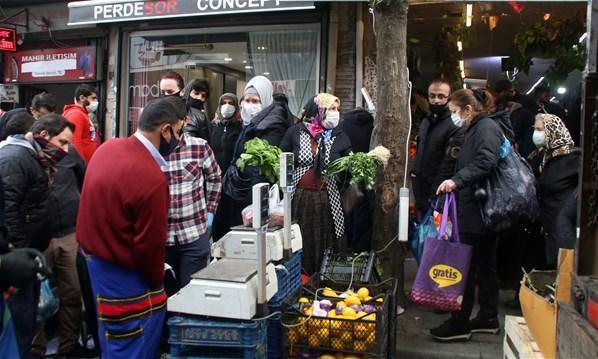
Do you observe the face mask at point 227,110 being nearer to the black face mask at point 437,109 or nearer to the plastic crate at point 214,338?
the black face mask at point 437,109

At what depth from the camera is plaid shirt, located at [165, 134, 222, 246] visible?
4141mm

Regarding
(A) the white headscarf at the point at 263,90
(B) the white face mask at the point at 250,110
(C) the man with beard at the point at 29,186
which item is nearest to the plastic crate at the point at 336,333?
(C) the man with beard at the point at 29,186

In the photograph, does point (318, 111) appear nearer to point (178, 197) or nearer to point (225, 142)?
point (225, 142)

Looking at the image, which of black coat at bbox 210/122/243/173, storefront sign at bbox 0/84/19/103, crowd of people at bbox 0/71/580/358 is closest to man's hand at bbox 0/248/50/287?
crowd of people at bbox 0/71/580/358

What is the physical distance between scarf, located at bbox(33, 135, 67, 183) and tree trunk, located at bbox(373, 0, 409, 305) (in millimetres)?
2759

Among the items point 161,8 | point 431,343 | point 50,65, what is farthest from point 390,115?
point 50,65

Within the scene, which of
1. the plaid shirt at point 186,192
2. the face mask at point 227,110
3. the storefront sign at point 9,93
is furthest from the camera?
the storefront sign at point 9,93

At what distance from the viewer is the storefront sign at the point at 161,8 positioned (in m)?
6.92

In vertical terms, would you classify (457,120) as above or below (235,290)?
above

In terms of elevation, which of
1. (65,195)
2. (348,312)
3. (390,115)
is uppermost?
(390,115)

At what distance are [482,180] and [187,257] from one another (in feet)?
8.13

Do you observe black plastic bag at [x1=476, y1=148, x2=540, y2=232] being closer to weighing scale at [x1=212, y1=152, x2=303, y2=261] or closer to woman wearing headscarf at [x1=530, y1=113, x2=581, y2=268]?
woman wearing headscarf at [x1=530, y1=113, x2=581, y2=268]

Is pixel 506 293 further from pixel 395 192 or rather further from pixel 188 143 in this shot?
pixel 188 143

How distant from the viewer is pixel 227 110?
6.16 meters
